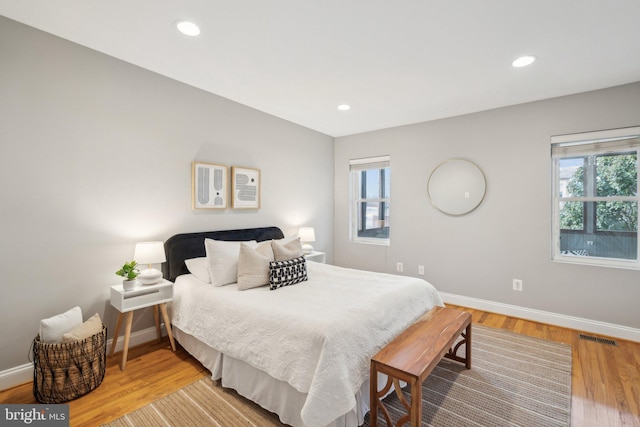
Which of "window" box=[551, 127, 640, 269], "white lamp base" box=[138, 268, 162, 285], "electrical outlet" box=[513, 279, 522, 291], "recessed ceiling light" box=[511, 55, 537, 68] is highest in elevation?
"recessed ceiling light" box=[511, 55, 537, 68]

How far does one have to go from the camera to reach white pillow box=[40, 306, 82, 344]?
6.56 ft

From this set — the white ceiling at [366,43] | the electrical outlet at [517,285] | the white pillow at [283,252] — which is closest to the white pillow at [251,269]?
the white pillow at [283,252]

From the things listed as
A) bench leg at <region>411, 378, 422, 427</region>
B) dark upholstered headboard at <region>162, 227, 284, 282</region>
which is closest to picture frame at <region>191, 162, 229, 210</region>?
dark upholstered headboard at <region>162, 227, 284, 282</region>

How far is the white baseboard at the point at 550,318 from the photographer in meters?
2.96

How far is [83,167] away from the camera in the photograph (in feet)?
7.98

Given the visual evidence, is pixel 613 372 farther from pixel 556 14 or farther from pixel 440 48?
pixel 440 48

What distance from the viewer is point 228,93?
329cm

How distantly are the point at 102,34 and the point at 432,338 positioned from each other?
10.7ft

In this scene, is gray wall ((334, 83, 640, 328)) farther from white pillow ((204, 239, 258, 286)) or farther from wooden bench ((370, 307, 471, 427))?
white pillow ((204, 239, 258, 286))

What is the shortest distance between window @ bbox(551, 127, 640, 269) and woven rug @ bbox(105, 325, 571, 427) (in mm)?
1325

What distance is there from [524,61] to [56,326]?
4175 millimetres

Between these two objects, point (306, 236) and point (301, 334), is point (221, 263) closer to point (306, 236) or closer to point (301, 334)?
point (301, 334)

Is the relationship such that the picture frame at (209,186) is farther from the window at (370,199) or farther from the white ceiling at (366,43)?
the window at (370,199)

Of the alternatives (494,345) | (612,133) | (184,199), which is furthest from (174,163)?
(612,133)
